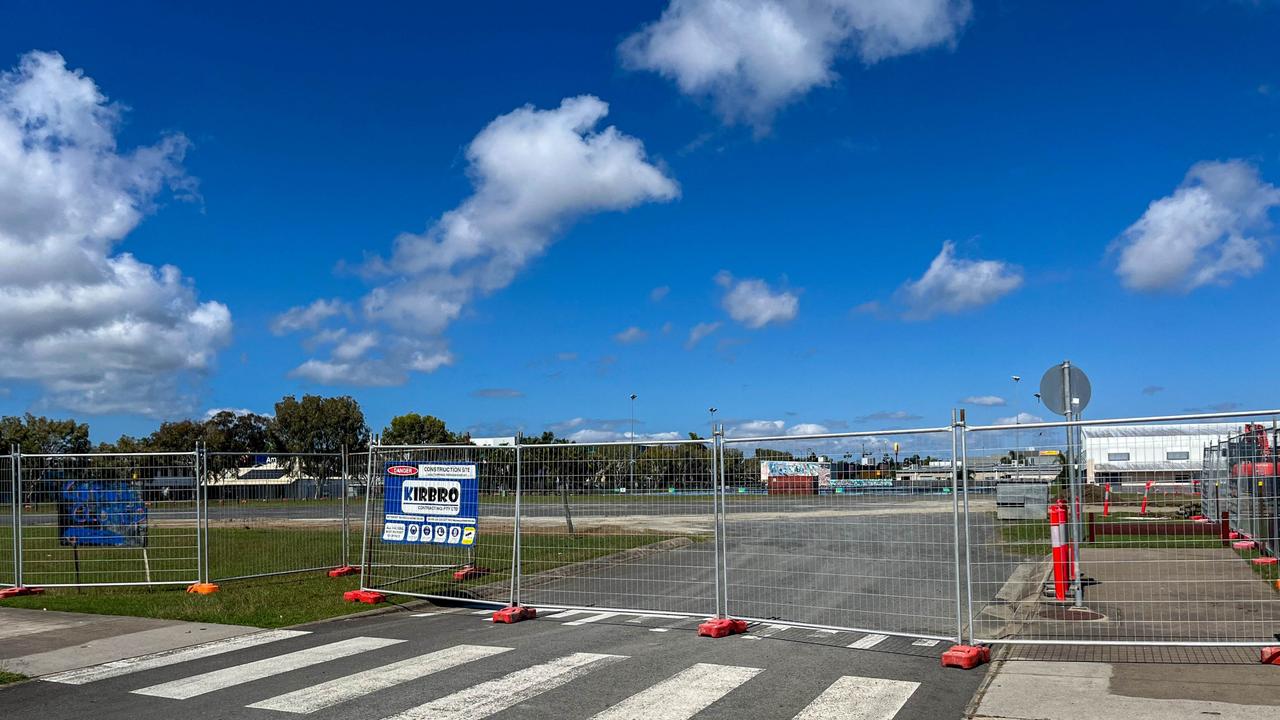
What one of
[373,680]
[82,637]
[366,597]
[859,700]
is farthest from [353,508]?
[859,700]

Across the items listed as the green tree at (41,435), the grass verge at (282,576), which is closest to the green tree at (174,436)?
the green tree at (41,435)

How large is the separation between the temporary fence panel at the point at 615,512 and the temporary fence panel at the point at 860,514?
Answer: 489mm

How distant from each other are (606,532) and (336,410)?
253 ft

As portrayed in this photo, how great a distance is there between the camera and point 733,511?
10.6m

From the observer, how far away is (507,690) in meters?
7.80

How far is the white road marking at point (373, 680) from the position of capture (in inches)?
293

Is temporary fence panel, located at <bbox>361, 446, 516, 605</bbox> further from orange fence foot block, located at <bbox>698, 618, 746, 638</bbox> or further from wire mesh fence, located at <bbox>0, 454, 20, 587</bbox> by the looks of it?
wire mesh fence, located at <bbox>0, 454, 20, 587</bbox>

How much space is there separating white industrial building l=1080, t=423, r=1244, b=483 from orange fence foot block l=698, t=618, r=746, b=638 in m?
3.98

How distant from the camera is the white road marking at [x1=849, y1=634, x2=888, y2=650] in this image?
31.1 ft

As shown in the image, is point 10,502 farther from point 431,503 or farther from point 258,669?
point 258,669

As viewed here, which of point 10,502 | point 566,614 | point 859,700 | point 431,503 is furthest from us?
point 10,502

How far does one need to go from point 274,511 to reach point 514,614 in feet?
19.3

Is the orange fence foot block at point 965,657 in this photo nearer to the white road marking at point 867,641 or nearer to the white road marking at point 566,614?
the white road marking at point 867,641

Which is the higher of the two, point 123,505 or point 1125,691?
point 123,505
